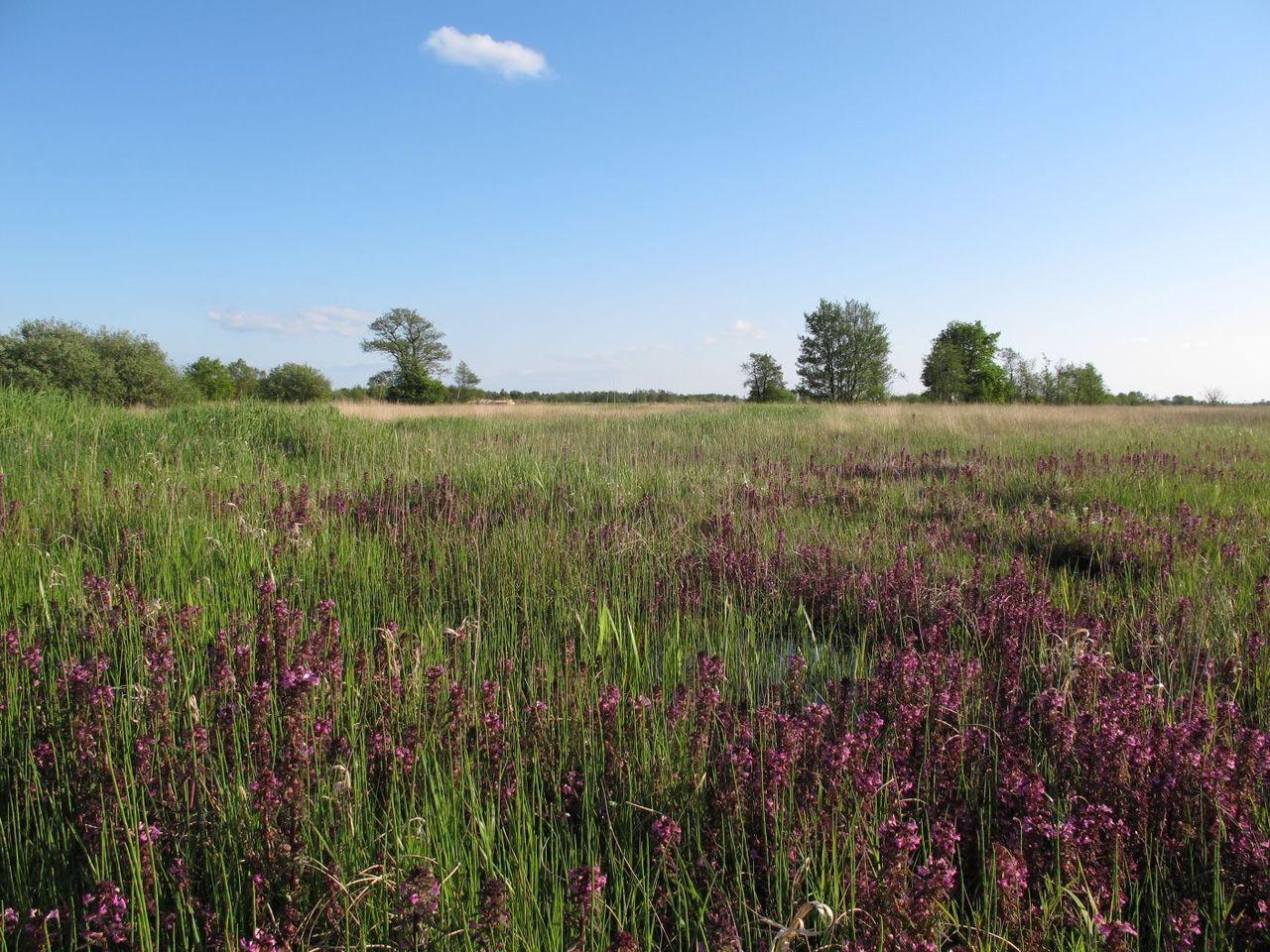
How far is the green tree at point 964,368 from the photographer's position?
193ft

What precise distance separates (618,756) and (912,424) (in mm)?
15105

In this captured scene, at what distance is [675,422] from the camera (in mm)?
16734

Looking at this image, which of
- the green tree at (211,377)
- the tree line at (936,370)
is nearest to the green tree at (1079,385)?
the tree line at (936,370)

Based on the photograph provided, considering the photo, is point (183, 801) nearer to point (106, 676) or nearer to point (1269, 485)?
point (106, 676)

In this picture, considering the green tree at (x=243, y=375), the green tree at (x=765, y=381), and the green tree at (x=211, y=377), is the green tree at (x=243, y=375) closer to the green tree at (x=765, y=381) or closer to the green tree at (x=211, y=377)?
the green tree at (x=211, y=377)

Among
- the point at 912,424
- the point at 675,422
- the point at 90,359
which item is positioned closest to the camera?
the point at 912,424

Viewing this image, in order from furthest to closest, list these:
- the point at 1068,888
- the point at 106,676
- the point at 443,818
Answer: the point at 106,676
the point at 443,818
the point at 1068,888

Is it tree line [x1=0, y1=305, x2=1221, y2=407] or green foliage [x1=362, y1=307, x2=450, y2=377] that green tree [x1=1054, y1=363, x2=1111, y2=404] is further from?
green foliage [x1=362, y1=307, x2=450, y2=377]

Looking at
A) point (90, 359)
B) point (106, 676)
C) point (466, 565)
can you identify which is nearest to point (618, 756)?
point (106, 676)

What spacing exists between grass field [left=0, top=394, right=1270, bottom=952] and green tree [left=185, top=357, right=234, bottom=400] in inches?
2494

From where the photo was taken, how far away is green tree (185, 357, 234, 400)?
5953 cm

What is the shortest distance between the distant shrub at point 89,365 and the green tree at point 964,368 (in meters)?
54.7

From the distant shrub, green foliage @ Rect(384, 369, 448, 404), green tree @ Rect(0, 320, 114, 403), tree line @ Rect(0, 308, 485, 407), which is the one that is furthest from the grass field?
green foliage @ Rect(384, 369, 448, 404)

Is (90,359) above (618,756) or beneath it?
above
